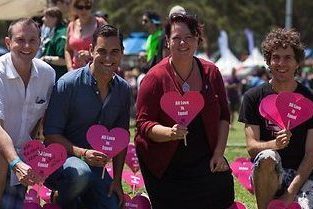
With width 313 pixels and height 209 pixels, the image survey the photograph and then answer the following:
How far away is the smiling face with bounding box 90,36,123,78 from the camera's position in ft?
16.9

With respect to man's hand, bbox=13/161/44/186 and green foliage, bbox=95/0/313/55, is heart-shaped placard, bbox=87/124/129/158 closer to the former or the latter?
man's hand, bbox=13/161/44/186

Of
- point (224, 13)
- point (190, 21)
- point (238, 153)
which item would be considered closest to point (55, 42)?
point (238, 153)

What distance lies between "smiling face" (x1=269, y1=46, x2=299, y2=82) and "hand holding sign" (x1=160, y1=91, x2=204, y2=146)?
1.92 feet

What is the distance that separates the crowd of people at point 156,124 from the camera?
5078 millimetres

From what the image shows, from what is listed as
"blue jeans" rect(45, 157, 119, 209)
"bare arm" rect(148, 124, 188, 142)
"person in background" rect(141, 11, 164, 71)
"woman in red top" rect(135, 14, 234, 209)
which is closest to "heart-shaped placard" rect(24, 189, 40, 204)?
"blue jeans" rect(45, 157, 119, 209)

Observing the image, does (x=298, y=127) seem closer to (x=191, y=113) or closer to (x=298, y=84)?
(x=298, y=84)

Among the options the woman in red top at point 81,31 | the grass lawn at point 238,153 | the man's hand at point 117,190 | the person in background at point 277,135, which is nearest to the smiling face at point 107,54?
the man's hand at point 117,190

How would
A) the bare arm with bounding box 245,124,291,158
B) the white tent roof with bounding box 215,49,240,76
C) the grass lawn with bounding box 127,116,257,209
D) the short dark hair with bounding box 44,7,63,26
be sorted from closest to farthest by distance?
the bare arm with bounding box 245,124,291,158 < the grass lawn with bounding box 127,116,257,209 < the short dark hair with bounding box 44,7,63,26 < the white tent roof with bounding box 215,49,240,76

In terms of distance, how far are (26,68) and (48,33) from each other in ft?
11.5

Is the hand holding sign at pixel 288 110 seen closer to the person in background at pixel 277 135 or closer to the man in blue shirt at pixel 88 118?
the person in background at pixel 277 135

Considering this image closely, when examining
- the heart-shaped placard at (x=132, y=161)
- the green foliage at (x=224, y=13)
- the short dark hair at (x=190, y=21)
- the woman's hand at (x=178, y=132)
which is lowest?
the green foliage at (x=224, y=13)

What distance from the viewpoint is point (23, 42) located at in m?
5.08

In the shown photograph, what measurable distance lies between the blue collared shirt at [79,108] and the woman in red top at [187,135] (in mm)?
182

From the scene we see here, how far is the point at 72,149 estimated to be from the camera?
5078 mm
